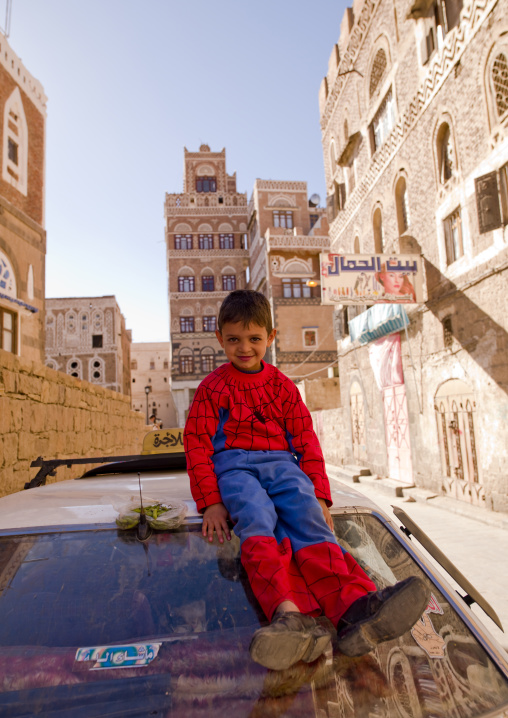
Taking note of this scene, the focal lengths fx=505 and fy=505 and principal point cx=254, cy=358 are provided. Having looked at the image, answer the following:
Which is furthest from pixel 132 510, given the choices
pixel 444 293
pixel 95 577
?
pixel 444 293

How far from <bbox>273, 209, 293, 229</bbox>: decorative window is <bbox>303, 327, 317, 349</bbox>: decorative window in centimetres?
1010

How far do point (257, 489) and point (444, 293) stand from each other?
32.1ft

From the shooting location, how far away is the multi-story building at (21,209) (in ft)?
40.9

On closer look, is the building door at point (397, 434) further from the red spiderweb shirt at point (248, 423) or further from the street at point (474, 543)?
the red spiderweb shirt at point (248, 423)

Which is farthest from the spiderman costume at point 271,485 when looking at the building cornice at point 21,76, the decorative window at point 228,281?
the decorative window at point 228,281

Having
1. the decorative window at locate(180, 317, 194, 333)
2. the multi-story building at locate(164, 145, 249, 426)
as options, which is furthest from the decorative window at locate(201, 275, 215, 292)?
the decorative window at locate(180, 317, 194, 333)

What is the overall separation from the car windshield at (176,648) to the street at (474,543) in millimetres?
1088

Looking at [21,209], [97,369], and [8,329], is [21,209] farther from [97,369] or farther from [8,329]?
[97,369]

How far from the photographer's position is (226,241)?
45.7 metres

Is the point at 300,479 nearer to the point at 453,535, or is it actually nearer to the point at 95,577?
the point at 95,577

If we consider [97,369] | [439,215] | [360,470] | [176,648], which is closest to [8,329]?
[439,215]

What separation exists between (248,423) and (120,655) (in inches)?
36.7

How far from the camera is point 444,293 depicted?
1052 centimetres

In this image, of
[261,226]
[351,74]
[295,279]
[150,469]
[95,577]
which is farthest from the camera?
[261,226]
